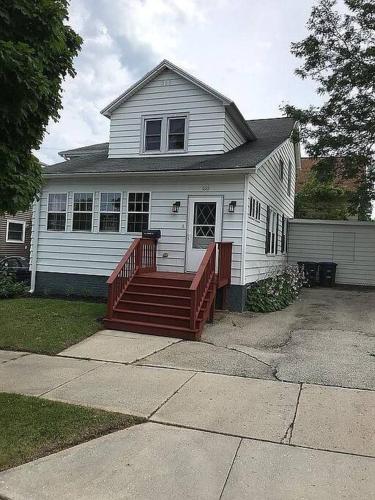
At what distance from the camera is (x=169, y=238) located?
38.2 ft

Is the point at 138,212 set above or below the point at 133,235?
above

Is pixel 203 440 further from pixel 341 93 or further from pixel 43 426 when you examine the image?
pixel 341 93

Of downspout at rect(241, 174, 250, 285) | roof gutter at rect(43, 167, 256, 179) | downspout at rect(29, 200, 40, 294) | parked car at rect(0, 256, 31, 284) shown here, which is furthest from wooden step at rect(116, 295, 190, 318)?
parked car at rect(0, 256, 31, 284)

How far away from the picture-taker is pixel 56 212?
13.1 metres

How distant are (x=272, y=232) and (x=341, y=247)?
443 centimetres

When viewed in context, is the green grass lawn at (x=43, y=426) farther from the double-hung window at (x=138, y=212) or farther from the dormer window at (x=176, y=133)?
the dormer window at (x=176, y=133)

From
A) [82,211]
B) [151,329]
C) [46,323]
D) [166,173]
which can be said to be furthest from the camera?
[82,211]

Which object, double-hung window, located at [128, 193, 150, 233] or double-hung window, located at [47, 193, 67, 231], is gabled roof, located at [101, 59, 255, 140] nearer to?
double-hung window, located at [47, 193, 67, 231]

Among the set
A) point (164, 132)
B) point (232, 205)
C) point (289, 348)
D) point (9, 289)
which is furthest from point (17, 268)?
point (289, 348)

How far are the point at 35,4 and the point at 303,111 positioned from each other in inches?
480

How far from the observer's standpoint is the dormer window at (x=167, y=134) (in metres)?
13.0

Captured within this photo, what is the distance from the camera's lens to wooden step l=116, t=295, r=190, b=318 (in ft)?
29.7

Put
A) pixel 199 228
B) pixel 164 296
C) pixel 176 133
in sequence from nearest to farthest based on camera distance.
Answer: pixel 164 296, pixel 199 228, pixel 176 133

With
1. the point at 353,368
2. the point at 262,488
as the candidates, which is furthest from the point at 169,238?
the point at 262,488
